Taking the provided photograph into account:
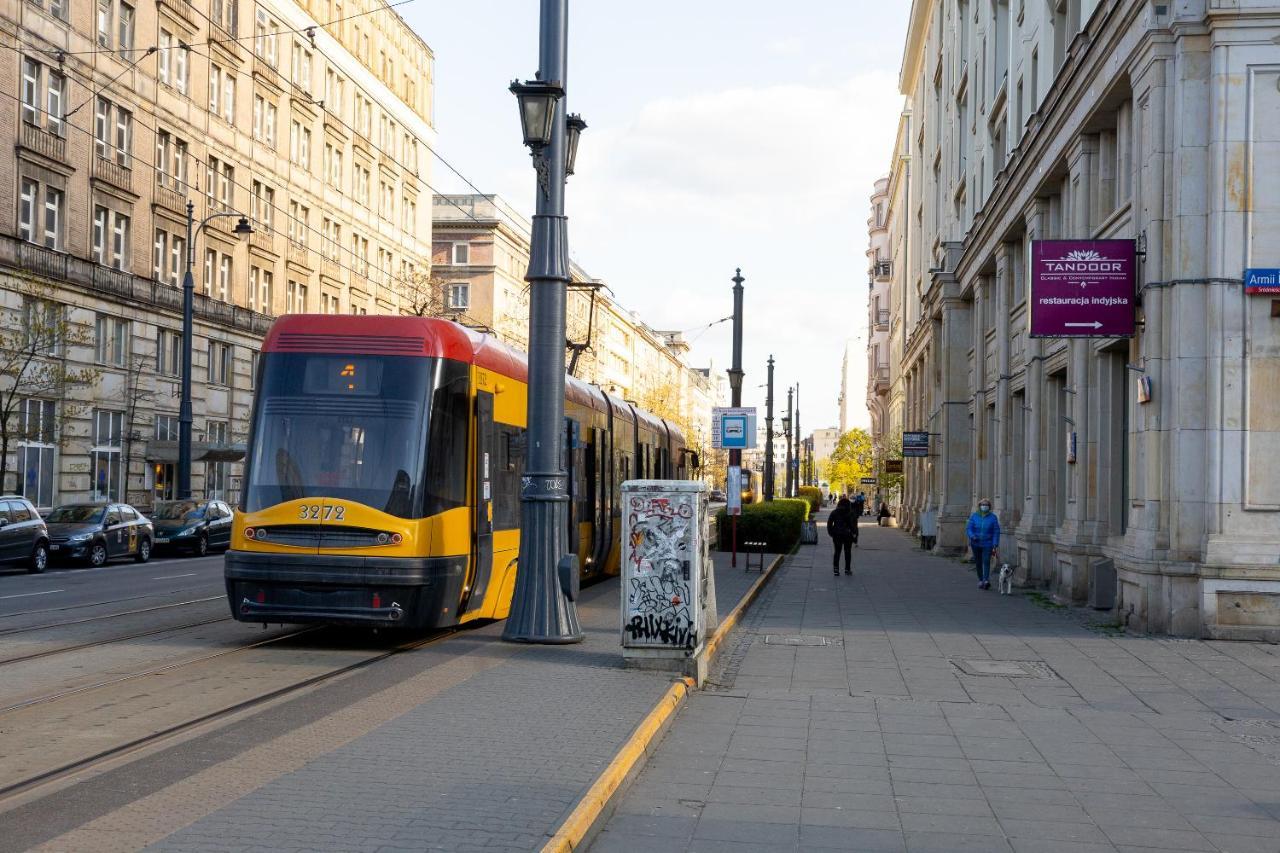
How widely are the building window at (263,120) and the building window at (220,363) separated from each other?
27.9ft

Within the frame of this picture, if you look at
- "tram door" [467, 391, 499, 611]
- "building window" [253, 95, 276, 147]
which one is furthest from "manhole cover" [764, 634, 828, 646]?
Result: "building window" [253, 95, 276, 147]

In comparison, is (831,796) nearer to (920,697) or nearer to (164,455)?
(920,697)

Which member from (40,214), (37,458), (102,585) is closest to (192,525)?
(37,458)

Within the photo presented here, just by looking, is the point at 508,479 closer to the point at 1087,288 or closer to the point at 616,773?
the point at 1087,288

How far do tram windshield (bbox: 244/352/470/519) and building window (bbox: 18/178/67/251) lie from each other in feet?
93.8

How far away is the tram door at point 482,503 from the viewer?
1333cm

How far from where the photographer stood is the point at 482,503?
13531 millimetres

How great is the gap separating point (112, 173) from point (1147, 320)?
35.1 m

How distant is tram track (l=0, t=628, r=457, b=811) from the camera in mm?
7176

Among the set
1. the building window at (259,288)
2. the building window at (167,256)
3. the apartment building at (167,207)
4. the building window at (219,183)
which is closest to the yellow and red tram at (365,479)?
the apartment building at (167,207)

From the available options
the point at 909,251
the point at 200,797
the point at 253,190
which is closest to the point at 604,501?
the point at 200,797

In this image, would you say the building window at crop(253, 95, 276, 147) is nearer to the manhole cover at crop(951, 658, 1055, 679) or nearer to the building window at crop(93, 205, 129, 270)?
the building window at crop(93, 205, 129, 270)

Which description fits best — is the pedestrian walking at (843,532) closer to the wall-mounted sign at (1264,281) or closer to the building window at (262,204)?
the wall-mounted sign at (1264,281)

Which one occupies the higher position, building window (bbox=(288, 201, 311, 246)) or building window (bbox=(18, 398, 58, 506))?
building window (bbox=(288, 201, 311, 246))
